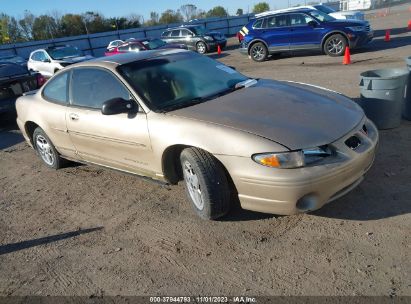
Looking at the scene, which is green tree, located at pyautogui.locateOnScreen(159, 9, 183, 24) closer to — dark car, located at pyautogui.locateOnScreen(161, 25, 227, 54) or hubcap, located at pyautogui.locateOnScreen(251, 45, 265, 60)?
dark car, located at pyautogui.locateOnScreen(161, 25, 227, 54)

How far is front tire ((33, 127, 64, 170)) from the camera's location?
5547 mm

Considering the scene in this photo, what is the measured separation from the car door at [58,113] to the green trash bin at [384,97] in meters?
4.02

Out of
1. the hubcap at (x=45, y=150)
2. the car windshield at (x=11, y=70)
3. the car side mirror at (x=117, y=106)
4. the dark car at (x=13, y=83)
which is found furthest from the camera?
the car windshield at (x=11, y=70)

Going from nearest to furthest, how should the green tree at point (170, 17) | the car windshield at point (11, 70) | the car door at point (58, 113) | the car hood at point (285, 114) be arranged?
the car hood at point (285, 114)
the car door at point (58, 113)
the car windshield at point (11, 70)
the green tree at point (170, 17)

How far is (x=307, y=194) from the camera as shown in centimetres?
308

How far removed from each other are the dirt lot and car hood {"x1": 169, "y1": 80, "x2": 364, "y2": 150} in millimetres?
796

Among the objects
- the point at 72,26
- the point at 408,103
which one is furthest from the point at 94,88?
the point at 72,26

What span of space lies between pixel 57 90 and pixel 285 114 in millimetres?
3181

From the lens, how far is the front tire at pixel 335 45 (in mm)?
13438

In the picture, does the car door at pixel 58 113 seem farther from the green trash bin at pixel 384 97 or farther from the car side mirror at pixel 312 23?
the car side mirror at pixel 312 23

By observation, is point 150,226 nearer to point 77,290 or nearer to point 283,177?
point 77,290

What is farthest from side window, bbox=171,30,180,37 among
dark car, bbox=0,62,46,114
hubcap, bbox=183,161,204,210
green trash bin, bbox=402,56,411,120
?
hubcap, bbox=183,161,204,210

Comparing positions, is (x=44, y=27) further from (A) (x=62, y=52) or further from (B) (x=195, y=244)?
(B) (x=195, y=244)

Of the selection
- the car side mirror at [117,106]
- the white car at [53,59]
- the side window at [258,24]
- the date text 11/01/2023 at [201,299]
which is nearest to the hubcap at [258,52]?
the side window at [258,24]
